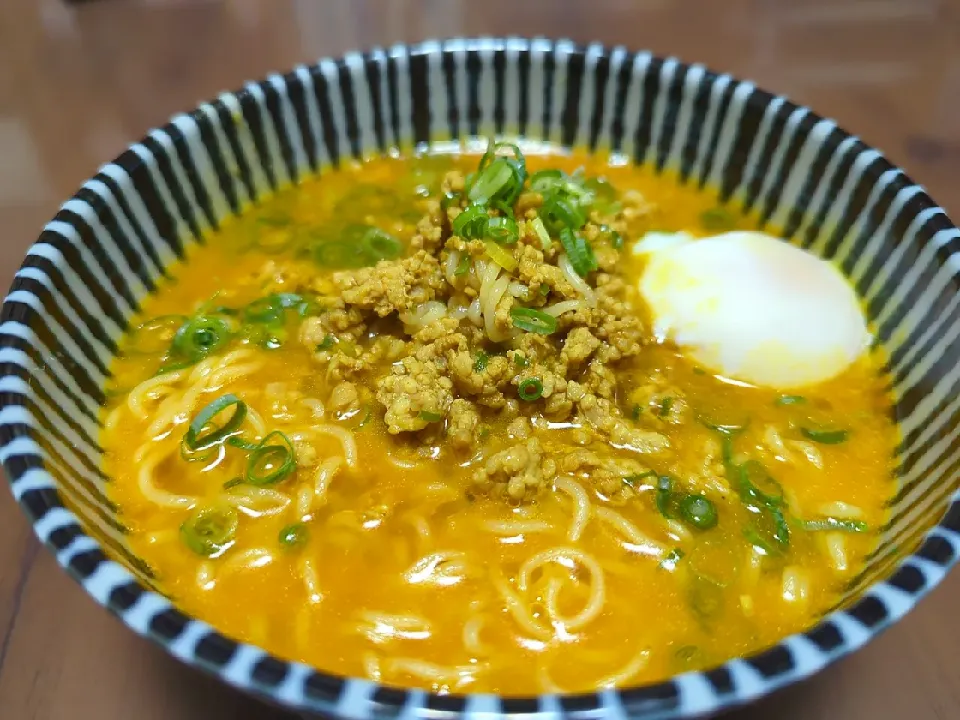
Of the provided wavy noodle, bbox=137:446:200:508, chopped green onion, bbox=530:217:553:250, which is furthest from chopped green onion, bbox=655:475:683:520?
wavy noodle, bbox=137:446:200:508

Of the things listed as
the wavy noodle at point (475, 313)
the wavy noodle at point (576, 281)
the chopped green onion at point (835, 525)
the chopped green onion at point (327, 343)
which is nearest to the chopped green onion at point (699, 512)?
the chopped green onion at point (835, 525)

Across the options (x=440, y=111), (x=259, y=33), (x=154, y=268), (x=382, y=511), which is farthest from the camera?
(x=259, y=33)

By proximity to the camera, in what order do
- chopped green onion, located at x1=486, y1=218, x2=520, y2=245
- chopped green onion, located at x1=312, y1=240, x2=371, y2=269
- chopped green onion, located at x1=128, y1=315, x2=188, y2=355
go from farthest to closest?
chopped green onion, located at x1=312, y1=240, x2=371, y2=269 < chopped green onion, located at x1=128, y1=315, x2=188, y2=355 < chopped green onion, located at x1=486, y1=218, x2=520, y2=245

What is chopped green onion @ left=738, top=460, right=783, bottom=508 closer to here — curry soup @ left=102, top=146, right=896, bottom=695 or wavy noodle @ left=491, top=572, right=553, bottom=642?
curry soup @ left=102, top=146, right=896, bottom=695

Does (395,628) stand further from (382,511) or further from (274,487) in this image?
→ (274,487)

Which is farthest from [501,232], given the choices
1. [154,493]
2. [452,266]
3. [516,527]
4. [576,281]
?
[154,493]

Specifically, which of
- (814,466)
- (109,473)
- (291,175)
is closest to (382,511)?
(109,473)
